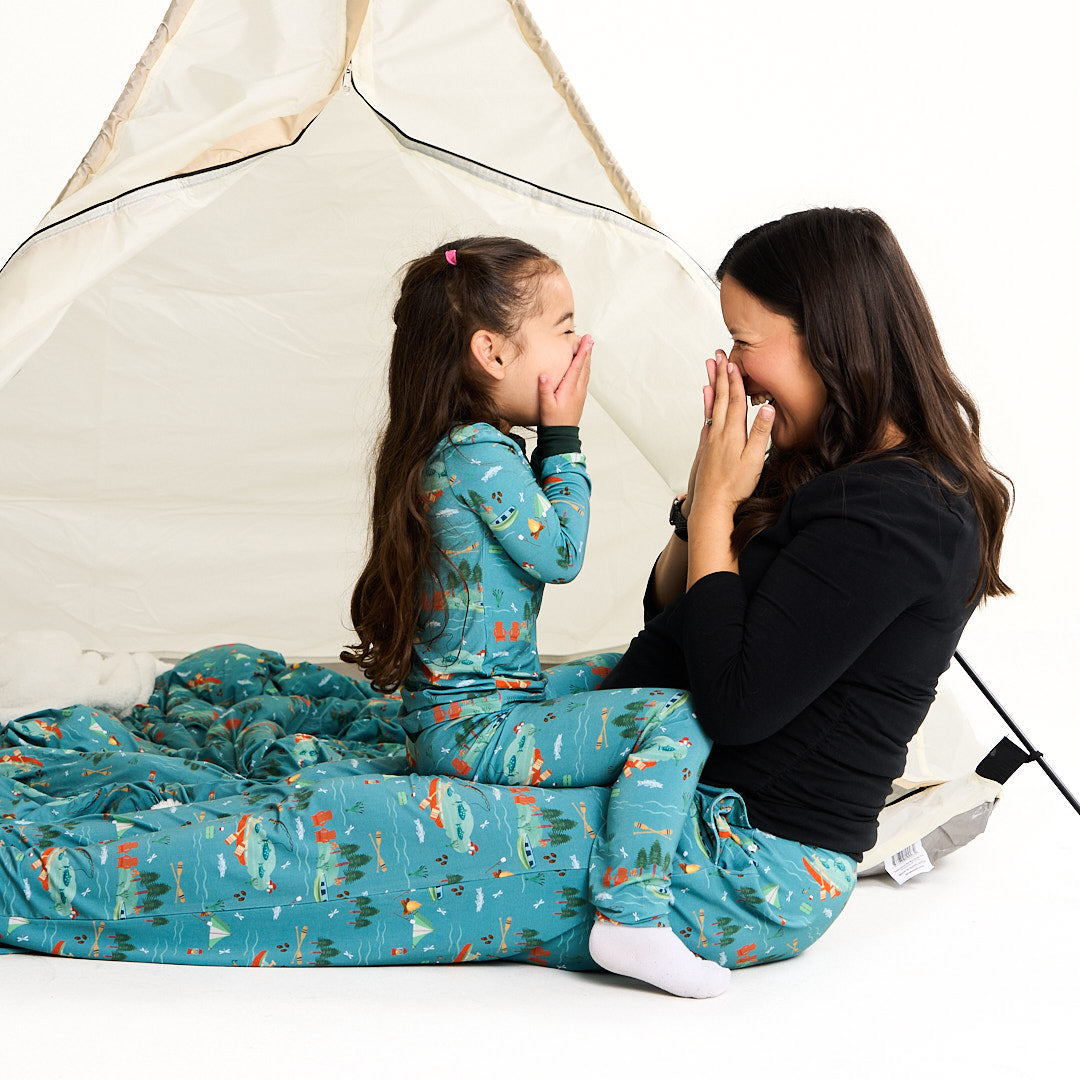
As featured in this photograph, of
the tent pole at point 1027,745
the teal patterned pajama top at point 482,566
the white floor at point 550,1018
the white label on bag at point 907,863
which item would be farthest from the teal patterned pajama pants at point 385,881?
the tent pole at point 1027,745

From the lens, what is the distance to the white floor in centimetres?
113

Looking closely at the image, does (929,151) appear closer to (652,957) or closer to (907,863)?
(907,863)

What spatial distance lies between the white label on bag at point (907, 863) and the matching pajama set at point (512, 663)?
1.48 ft

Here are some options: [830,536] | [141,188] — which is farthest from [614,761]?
[141,188]

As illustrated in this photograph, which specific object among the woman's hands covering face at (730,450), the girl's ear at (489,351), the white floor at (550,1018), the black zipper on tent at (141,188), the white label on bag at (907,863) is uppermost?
the black zipper on tent at (141,188)

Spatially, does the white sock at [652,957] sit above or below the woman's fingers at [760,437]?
below

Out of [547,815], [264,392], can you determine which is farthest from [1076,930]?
[264,392]

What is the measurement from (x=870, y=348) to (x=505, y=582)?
0.49 metres

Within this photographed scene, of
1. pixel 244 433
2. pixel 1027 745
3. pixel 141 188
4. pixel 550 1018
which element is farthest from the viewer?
pixel 244 433

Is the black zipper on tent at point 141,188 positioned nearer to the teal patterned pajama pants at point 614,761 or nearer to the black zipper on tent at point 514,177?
the black zipper on tent at point 514,177

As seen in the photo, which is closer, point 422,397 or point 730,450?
point 730,450

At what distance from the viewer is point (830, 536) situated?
129 cm

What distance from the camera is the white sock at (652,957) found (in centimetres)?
127

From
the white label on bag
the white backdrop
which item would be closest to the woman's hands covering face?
the white label on bag
